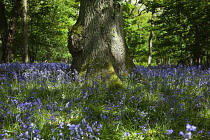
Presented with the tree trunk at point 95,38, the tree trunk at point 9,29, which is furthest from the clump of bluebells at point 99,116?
the tree trunk at point 9,29

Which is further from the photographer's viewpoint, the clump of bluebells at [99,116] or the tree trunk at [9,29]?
the tree trunk at [9,29]

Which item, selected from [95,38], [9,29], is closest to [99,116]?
[95,38]

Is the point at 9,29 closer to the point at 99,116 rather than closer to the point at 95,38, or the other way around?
the point at 95,38

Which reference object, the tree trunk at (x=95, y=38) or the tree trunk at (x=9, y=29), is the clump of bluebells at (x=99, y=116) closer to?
the tree trunk at (x=95, y=38)

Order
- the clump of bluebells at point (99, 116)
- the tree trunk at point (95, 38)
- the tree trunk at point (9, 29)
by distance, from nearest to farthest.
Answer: the clump of bluebells at point (99, 116) < the tree trunk at point (95, 38) < the tree trunk at point (9, 29)

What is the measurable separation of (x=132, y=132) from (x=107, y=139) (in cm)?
Answer: 43

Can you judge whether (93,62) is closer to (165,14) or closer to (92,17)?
(92,17)

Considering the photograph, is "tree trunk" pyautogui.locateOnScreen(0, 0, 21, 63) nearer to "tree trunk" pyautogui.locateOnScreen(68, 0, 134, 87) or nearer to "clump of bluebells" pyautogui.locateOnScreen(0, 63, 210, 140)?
"clump of bluebells" pyautogui.locateOnScreen(0, 63, 210, 140)

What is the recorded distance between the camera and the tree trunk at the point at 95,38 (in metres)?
5.36

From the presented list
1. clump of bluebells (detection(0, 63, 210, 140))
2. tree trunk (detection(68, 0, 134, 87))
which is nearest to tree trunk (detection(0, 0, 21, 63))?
clump of bluebells (detection(0, 63, 210, 140))

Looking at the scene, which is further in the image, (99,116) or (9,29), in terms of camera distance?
(9,29)

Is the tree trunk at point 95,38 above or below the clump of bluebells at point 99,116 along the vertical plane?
above

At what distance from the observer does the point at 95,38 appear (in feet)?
17.7

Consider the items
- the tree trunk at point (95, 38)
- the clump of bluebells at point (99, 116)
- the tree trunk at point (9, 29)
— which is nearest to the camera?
the clump of bluebells at point (99, 116)
